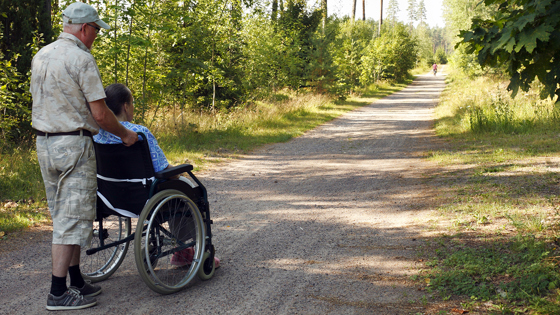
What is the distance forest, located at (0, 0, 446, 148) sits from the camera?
861 centimetres

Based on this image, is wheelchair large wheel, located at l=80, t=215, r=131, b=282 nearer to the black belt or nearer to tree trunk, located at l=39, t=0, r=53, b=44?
the black belt

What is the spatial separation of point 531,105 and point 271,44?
31.9 ft

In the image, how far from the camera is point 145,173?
3.38 metres

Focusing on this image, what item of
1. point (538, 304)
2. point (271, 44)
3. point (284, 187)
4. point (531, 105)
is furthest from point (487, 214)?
point (271, 44)

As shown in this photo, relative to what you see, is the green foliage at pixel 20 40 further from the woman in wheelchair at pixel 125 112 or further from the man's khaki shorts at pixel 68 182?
the man's khaki shorts at pixel 68 182

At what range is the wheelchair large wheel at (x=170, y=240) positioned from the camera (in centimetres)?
326

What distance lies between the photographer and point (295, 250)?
442cm

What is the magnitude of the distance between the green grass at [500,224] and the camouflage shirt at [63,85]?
119 inches

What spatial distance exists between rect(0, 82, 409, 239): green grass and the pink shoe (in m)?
2.37

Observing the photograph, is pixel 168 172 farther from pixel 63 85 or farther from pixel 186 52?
pixel 186 52

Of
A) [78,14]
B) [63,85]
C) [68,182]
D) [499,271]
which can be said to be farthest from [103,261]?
[499,271]

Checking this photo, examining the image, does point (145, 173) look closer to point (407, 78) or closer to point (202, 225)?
point (202, 225)

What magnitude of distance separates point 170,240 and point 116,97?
1.25m

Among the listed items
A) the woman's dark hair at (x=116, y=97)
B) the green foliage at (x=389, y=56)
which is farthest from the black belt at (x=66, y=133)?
the green foliage at (x=389, y=56)
